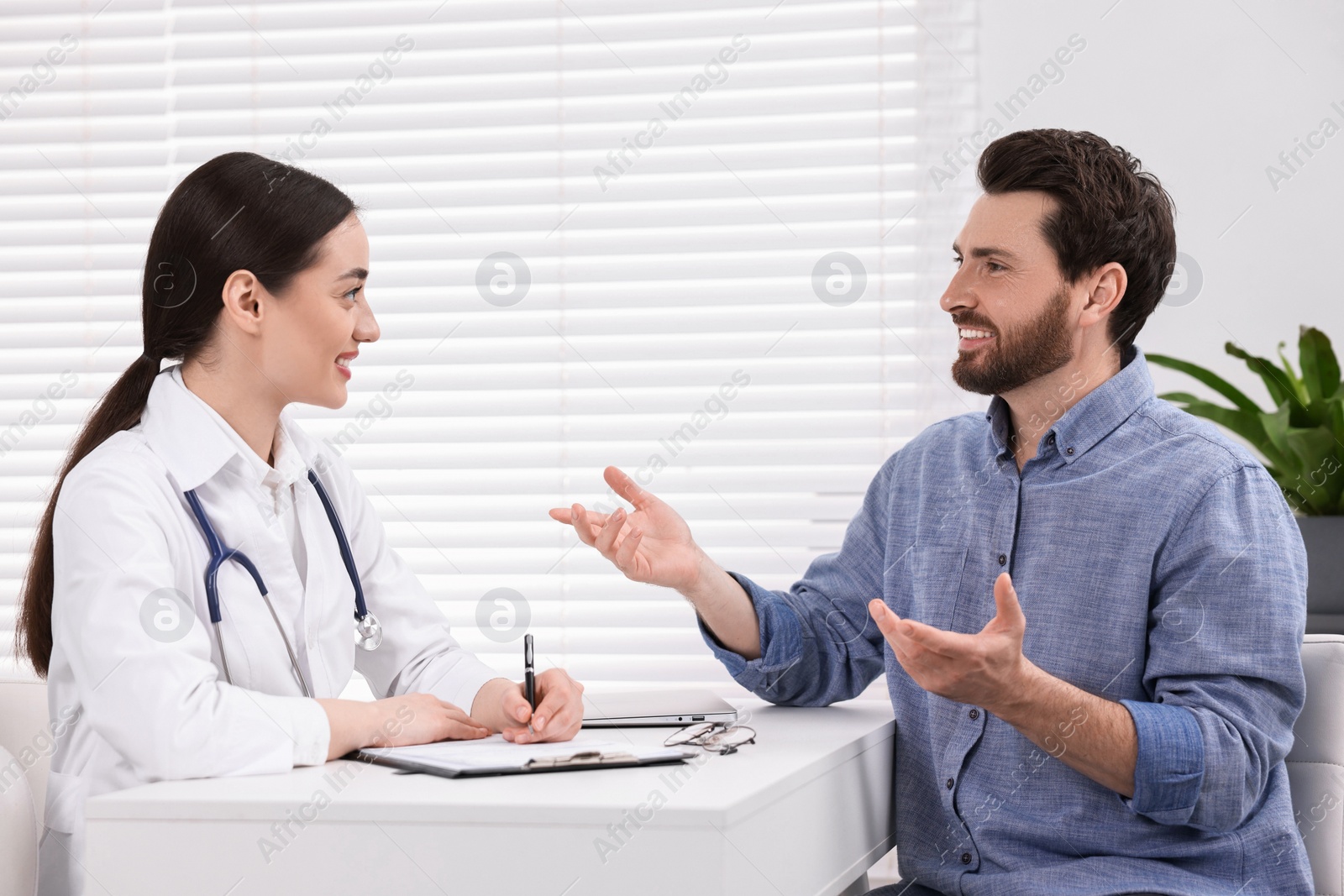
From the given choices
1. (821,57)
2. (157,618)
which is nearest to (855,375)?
(821,57)

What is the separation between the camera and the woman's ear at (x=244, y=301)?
1.41 m

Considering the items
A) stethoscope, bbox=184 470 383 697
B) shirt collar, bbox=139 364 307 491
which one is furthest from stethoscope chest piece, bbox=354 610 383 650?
shirt collar, bbox=139 364 307 491

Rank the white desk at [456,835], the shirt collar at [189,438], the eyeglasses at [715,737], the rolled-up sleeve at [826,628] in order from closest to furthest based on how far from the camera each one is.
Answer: the white desk at [456,835] < the eyeglasses at [715,737] < the shirt collar at [189,438] < the rolled-up sleeve at [826,628]

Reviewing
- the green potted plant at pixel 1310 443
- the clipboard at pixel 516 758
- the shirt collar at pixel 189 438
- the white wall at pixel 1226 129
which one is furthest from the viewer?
the white wall at pixel 1226 129

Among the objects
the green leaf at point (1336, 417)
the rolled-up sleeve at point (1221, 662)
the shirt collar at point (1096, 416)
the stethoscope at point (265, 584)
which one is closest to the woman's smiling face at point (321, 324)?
the stethoscope at point (265, 584)

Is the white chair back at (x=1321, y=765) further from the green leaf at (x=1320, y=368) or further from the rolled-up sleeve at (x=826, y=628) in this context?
the green leaf at (x=1320, y=368)

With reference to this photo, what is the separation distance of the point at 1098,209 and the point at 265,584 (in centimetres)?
116

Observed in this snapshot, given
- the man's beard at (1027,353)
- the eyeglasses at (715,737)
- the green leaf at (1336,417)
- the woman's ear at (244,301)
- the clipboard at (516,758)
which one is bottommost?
the eyeglasses at (715,737)

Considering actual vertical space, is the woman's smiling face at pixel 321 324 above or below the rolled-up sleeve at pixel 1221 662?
above

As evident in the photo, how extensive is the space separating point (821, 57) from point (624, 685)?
1384mm

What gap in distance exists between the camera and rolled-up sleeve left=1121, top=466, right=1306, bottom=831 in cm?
117

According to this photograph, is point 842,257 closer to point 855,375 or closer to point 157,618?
point 855,375

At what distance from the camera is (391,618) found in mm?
1589

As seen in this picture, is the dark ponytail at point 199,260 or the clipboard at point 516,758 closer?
the clipboard at point 516,758
